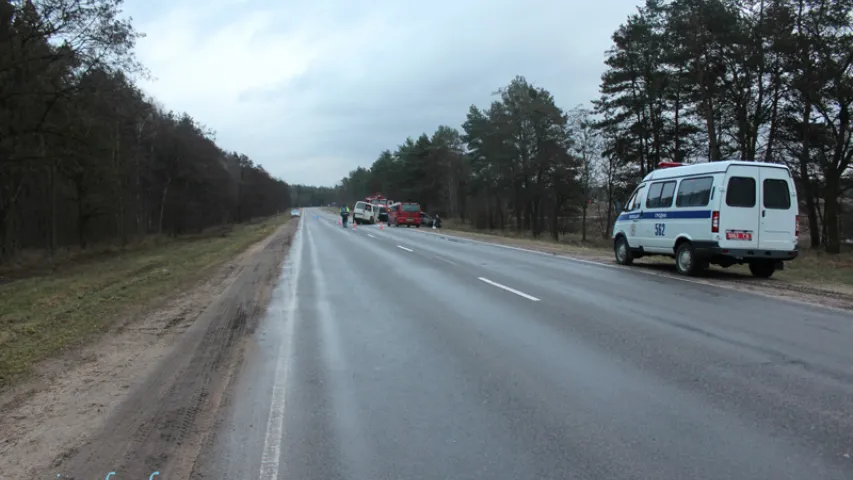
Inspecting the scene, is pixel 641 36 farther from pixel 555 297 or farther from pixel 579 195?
pixel 555 297

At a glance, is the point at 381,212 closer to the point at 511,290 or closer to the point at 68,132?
the point at 68,132

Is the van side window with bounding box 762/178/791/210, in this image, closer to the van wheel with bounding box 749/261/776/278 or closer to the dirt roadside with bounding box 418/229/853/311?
the van wheel with bounding box 749/261/776/278

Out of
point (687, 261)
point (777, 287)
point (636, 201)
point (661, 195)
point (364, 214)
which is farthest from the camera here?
point (364, 214)

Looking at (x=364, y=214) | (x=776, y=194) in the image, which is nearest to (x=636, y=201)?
(x=776, y=194)

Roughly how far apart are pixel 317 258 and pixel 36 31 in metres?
14.5

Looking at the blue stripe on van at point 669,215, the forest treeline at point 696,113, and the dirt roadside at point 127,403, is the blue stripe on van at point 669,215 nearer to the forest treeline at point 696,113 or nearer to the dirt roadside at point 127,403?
the dirt roadside at point 127,403

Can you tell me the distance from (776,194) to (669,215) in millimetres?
2327

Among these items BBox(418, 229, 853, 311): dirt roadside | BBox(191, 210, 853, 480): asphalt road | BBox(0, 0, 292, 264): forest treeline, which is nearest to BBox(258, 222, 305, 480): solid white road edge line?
BBox(191, 210, 853, 480): asphalt road

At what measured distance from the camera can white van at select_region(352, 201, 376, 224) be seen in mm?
63709

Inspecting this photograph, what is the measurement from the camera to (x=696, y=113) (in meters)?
35.3

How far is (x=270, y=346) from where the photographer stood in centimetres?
750

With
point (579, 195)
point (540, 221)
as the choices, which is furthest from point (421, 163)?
point (579, 195)

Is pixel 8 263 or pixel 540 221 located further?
pixel 540 221

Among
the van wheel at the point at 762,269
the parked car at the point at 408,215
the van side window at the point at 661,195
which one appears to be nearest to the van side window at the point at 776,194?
the van wheel at the point at 762,269
